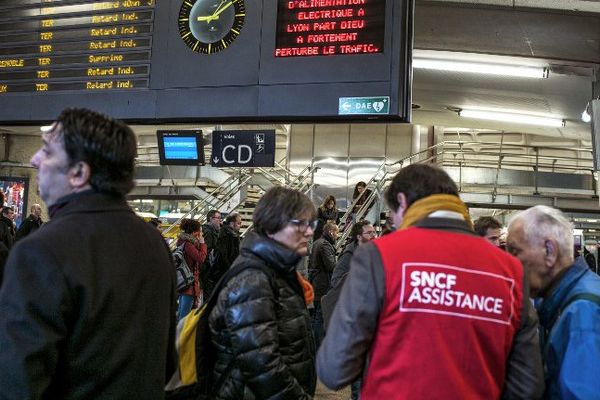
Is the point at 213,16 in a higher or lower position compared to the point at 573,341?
higher

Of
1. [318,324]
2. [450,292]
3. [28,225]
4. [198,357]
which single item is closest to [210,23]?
[318,324]

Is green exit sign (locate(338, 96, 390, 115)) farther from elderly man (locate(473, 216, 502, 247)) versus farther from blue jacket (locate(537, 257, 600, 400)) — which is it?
blue jacket (locate(537, 257, 600, 400))

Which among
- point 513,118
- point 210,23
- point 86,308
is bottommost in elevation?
point 86,308

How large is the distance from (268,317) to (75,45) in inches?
178

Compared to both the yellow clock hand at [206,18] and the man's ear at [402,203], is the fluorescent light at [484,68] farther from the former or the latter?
the man's ear at [402,203]

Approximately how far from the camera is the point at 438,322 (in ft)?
6.33

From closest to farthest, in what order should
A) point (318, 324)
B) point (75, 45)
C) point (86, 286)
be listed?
point (86, 286) < point (75, 45) < point (318, 324)

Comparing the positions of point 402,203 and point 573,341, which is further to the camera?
point 402,203

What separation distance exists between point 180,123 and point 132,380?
4157 mm

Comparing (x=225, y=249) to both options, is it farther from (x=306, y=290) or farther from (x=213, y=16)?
(x=306, y=290)

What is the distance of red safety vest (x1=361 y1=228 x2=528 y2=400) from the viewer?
6.29 feet

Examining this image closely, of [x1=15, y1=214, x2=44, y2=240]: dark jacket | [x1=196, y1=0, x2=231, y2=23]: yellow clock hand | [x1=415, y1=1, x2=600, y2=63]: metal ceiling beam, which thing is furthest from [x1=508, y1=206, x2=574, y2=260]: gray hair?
[x1=15, y1=214, x2=44, y2=240]: dark jacket

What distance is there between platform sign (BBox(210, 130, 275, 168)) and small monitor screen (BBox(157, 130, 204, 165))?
0.85 meters

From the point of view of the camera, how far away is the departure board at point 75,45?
591 cm
